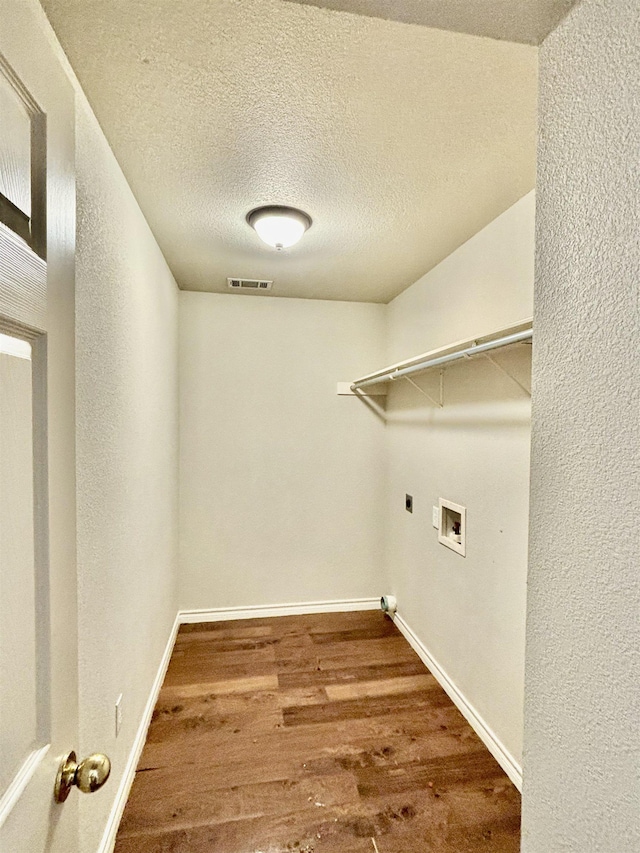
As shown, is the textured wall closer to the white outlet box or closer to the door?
the door

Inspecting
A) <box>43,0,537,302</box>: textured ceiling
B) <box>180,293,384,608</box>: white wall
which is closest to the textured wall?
<box>43,0,537,302</box>: textured ceiling

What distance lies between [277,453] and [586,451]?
2.51 meters

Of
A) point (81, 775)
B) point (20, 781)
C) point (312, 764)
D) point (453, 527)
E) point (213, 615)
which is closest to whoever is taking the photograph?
point (20, 781)

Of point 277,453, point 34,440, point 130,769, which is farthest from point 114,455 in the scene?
point 277,453

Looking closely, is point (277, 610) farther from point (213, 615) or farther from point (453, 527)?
point (453, 527)

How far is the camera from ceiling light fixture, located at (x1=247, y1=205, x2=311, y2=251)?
68.1 inches

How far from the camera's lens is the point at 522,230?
163 centimetres

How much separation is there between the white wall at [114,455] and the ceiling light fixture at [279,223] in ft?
1.65

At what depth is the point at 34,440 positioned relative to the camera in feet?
1.79

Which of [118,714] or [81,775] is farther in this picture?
[118,714]

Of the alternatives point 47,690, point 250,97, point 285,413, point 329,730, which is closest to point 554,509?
point 47,690

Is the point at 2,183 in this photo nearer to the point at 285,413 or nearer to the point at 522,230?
the point at 522,230

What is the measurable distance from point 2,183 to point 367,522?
2949mm

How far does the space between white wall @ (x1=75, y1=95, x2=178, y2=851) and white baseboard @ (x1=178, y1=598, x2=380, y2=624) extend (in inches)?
29.8
